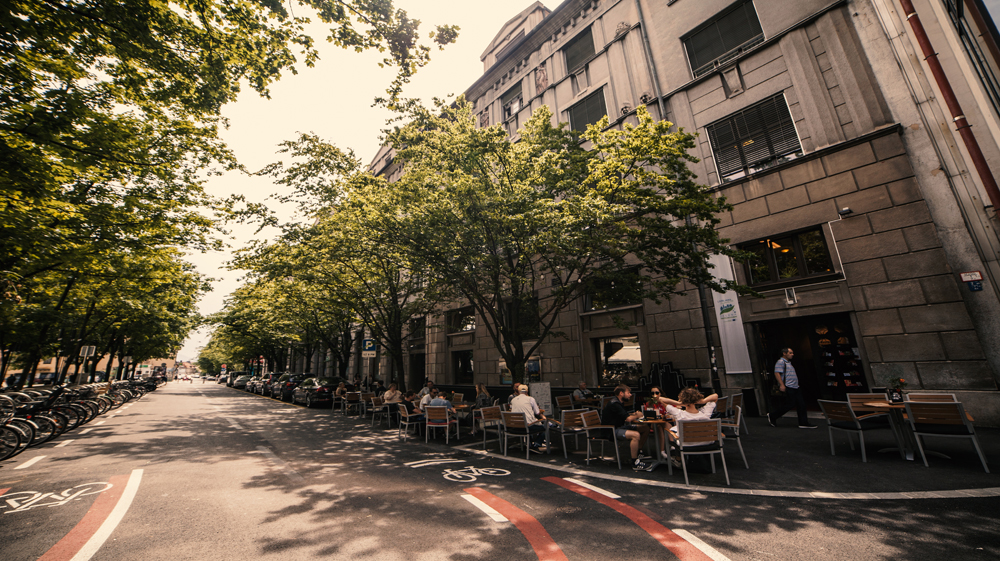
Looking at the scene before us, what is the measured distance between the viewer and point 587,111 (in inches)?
695

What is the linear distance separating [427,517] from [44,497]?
5609 millimetres

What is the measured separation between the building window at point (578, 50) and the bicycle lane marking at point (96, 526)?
20.5 meters

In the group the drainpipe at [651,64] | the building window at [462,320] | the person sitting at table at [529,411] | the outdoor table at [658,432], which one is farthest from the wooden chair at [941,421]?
the building window at [462,320]

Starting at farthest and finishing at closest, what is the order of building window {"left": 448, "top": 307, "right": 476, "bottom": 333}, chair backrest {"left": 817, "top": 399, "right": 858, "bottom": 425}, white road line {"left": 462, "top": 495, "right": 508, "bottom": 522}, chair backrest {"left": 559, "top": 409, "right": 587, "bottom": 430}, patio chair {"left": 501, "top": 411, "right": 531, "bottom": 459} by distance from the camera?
1. building window {"left": 448, "top": 307, "right": 476, "bottom": 333}
2. patio chair {"left": 501, "top": 411, "right": 531, "bottom": 459}
3. chair backrest {"left": 559, "top": 409, "right": 587, "bottom": 430}
4. chair backrest {"left": 817, "top": 399, "right": 858, "bottom": 425}
5. white road line {"left": 462, "top": 495, "right": 508, "bottom": 522}

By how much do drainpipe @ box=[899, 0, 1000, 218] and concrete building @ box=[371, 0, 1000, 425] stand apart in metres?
0.06

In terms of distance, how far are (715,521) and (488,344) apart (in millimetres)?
15963

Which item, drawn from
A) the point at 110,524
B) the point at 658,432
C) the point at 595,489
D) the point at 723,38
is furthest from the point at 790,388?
the point at 110,524

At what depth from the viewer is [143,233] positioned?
40.1ft

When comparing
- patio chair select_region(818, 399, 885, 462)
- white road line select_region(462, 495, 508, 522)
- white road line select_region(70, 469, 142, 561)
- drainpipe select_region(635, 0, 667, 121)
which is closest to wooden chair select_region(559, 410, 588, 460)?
white road line select_region(462, 495, 508, 522)

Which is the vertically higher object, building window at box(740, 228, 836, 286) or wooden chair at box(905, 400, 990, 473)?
building window at box(740, 228, 836, 286)

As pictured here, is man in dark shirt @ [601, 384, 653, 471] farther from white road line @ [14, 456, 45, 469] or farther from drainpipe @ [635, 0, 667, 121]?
drainpipe @ [635, 0, 667, 121]

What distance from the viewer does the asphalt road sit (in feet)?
12.3

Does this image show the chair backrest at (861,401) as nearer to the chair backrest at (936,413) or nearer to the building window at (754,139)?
the chair backrest at (936,413)

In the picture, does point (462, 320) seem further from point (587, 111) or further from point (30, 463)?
point (30, 463)
